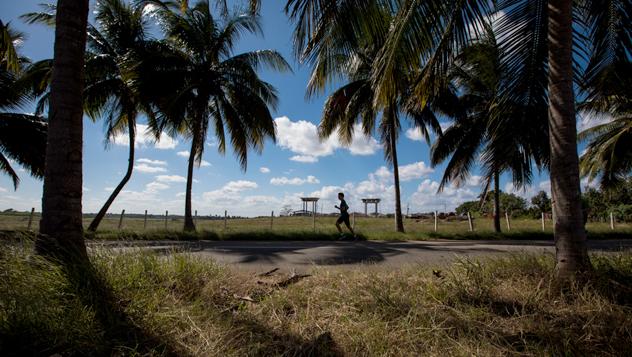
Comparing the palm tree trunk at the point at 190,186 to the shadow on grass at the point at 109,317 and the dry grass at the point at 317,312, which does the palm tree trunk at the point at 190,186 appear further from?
the shadow on grass at the point at 109,317

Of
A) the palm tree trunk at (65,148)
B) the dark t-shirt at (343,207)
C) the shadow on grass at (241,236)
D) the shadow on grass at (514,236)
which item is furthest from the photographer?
the shadow on grass at (514,236)

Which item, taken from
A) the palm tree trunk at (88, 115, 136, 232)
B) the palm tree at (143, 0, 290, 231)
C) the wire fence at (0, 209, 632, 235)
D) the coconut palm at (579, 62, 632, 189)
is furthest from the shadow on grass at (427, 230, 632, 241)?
the palm tree trunk at (88, 115, 136, 232)

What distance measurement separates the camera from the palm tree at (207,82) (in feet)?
42.6

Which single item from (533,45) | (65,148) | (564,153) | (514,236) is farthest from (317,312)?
(514,236)

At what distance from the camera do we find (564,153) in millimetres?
3639

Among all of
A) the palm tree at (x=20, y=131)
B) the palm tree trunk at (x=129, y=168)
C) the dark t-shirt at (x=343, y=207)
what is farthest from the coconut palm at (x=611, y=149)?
the palm tree at (x=20, y=131)

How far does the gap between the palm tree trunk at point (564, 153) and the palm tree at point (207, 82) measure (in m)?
10.5

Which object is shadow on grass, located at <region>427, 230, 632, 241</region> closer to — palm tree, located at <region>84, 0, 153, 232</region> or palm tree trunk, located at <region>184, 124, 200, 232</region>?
palm tree trunk, located at <region>184, 124, 200, 232</region>

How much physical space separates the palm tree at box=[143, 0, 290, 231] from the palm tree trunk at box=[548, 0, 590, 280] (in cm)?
1047

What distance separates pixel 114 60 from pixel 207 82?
3.44 m

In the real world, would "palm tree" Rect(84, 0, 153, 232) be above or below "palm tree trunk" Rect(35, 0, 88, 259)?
above

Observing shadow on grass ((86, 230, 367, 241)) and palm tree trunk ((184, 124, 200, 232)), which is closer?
shadow on grass ((86, 230, 367, 241))

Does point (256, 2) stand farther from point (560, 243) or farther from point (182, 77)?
point (182, 77)

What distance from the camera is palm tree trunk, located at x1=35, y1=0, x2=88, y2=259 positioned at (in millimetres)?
3266
